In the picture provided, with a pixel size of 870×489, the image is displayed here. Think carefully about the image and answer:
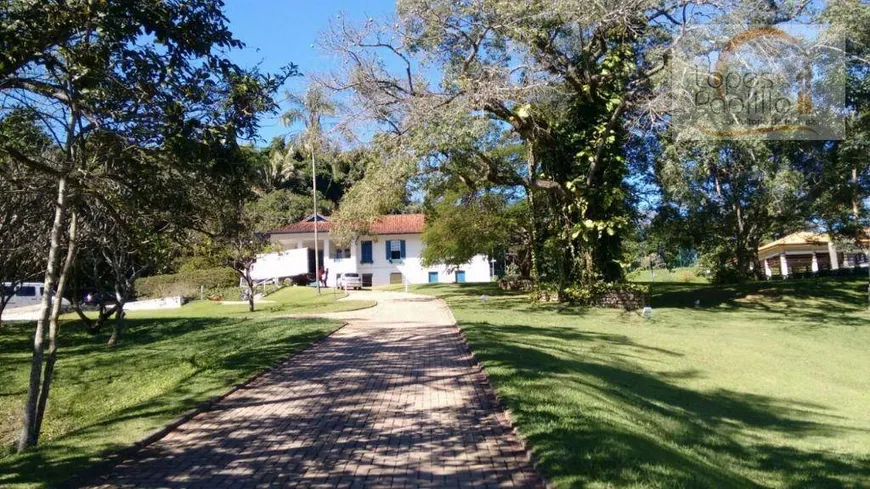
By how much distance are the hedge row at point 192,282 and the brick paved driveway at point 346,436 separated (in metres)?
31.8

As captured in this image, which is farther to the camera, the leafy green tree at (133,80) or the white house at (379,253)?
the white house at (379,253)

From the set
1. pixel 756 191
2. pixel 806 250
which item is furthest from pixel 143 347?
pixel 806 250

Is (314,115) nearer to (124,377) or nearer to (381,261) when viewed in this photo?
(124,377)

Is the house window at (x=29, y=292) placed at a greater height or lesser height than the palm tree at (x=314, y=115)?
lesser

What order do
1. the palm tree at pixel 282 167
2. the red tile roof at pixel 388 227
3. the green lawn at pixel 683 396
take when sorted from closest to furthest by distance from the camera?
the green lawn at pixel 683 396
the red tile roof at pixel 388 227
the palm tree at pixel 282 167

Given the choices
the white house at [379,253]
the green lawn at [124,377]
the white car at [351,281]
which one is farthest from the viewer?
the white house at [379,253]

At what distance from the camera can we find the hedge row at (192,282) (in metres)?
40.3

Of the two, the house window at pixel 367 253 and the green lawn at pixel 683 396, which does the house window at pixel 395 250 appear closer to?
the house window at pixel 367 253

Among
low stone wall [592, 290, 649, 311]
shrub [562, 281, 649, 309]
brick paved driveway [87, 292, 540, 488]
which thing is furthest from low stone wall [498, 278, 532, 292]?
brick paved driveway [87, 292, 540, 488]

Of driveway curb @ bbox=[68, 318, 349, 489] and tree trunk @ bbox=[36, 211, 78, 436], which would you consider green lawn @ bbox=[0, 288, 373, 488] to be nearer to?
driveway curb @ bbox=[68, 318, 349, 489]

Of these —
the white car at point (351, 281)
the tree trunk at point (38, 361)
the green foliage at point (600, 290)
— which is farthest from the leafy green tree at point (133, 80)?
the white car at point (351, 281)

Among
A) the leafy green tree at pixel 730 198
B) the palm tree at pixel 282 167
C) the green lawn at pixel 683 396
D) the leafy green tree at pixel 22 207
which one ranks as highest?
the palm tree at pixel 282 167

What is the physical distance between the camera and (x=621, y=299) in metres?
22.2

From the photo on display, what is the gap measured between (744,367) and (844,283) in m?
22.8
